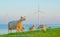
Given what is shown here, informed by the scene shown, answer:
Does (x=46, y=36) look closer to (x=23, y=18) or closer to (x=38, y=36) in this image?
(x=38, y=36)

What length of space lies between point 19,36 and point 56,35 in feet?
5.11

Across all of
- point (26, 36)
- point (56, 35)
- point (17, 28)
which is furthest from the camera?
point (17, 28)

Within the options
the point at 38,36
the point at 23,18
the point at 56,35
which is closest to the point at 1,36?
the point at 38,36

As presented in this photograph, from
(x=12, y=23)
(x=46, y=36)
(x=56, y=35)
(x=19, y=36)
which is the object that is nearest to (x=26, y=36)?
(x=19, y=36)

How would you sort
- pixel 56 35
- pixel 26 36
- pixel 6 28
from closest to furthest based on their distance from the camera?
pixel 26 36 → pixel 56 35 → pixel 6 28

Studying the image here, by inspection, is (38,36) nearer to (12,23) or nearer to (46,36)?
(46,36)

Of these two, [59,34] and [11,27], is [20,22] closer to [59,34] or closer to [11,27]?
[11,27]

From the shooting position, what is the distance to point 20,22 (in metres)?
10.1

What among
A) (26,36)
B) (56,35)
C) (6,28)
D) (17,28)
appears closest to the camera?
(26,36)

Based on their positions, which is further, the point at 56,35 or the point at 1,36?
the point at 56,35

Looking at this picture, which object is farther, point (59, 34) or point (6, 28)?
point (6, 28)

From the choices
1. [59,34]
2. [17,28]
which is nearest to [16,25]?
[17,28]

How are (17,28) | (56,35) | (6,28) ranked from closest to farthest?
1. (56,35)
2. (17,28)
3. (6,28)

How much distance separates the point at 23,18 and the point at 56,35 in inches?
103
